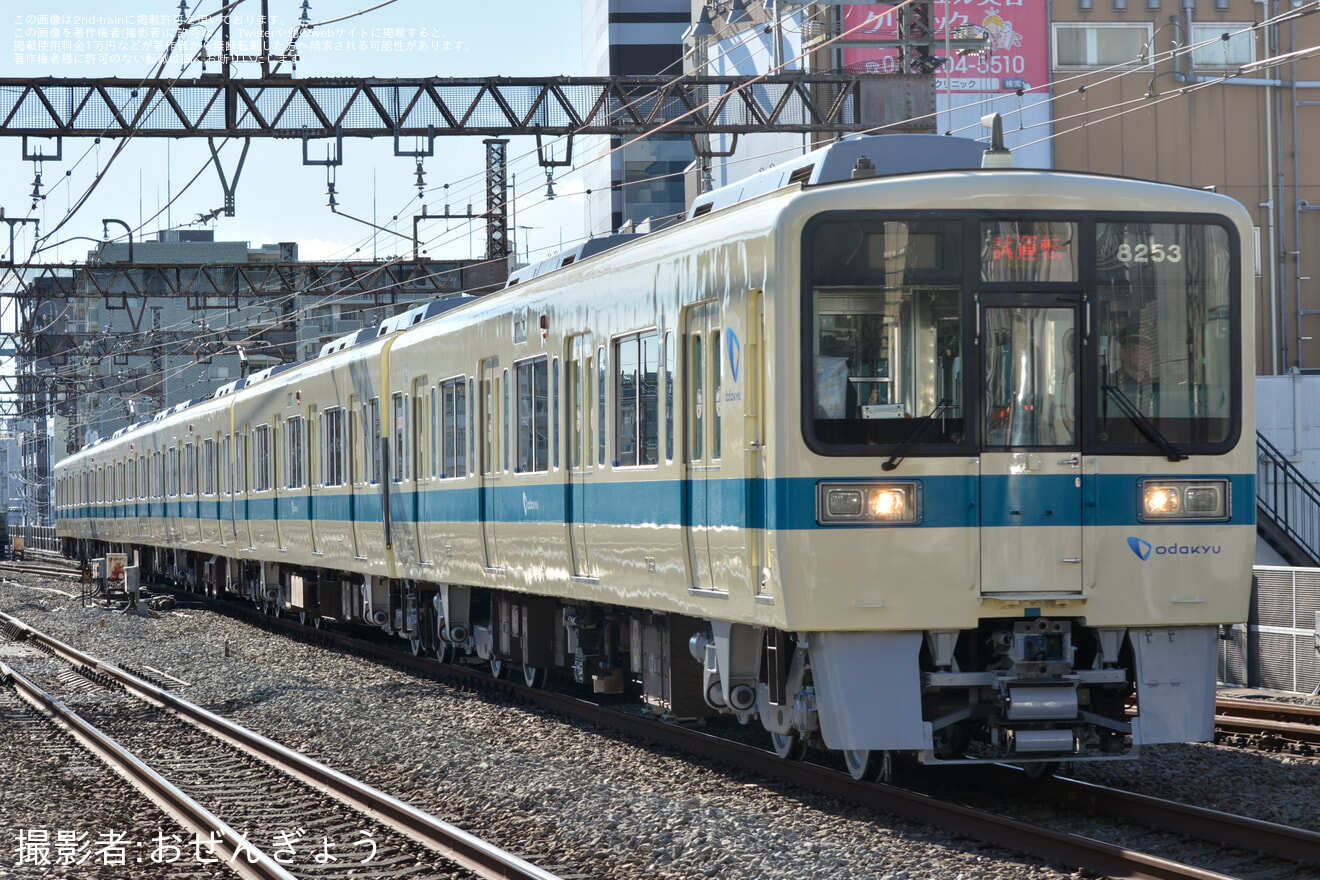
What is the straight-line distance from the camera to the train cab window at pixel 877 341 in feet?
26.8

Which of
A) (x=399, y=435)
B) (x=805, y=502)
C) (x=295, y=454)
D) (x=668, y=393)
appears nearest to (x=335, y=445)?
(x=295, y=454)

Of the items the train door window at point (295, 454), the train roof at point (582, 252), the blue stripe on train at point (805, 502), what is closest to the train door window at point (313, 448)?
the train door window at point (295, 454)

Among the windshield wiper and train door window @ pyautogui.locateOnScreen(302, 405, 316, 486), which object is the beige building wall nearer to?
train door window @ pyautogui.locateOnScreen(302, 405, 316, 486)

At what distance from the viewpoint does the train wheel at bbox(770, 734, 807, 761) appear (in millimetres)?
9258

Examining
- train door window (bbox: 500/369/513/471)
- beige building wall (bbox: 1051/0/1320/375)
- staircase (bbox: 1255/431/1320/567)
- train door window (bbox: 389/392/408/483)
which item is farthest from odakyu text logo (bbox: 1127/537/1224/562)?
beige building wall (bbox: 1051/0/1320/375)

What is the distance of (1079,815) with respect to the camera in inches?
324

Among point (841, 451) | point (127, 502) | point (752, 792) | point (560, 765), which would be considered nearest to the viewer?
point (841, 451)

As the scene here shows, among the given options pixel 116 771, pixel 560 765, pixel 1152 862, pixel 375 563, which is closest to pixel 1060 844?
pixel 1152 862

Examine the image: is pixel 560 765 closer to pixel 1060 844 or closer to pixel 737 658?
pixel 737 658

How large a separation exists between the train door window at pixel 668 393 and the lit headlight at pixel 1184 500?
2.62 meters

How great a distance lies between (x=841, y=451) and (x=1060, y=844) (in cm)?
201

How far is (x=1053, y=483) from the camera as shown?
820 cm

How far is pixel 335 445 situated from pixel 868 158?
37.2ft

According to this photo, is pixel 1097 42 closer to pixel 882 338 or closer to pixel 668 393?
pixel 668 393
